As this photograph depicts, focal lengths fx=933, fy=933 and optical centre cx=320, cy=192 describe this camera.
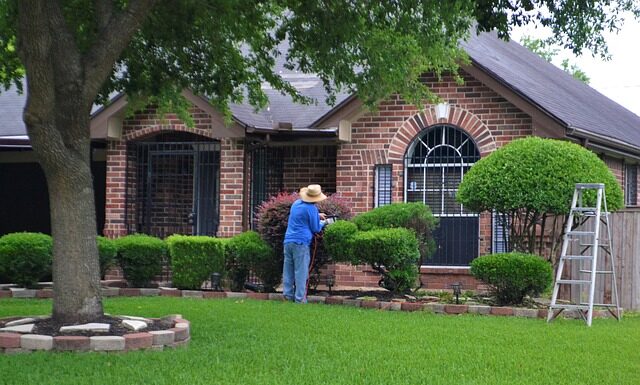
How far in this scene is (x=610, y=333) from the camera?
10.3 m

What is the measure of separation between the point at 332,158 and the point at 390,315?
6.12m

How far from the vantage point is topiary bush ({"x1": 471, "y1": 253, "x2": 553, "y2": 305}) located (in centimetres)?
1232

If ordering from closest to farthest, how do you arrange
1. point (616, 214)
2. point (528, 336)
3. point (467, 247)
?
point (528, 336), point (616, 214), point (467, 247)

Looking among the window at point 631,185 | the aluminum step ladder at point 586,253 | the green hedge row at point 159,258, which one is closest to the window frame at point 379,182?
the green hedge row at point 159,258

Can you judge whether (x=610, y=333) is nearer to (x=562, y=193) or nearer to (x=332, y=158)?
(x=562, y=193)

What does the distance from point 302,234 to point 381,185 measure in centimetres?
342

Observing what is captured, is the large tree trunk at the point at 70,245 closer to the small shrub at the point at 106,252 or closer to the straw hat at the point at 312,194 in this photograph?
the straw hat at the point at 312,194

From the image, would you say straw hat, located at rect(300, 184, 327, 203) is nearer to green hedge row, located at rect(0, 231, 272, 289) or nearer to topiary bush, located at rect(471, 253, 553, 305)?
green hedge row, located at rect(0, 231, 272, 289)

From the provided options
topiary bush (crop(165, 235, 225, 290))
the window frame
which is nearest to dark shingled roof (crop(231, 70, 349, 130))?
the window frame

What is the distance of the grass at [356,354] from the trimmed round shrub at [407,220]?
6.74 feet

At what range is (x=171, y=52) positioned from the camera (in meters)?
12.0

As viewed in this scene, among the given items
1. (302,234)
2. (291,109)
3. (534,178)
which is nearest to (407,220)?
(302,234)

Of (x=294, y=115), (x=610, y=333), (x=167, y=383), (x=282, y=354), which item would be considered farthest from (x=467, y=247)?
(x=167, y=383)

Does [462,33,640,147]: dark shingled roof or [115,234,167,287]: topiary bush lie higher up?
[462,33,640,147]: dark shingled roof
